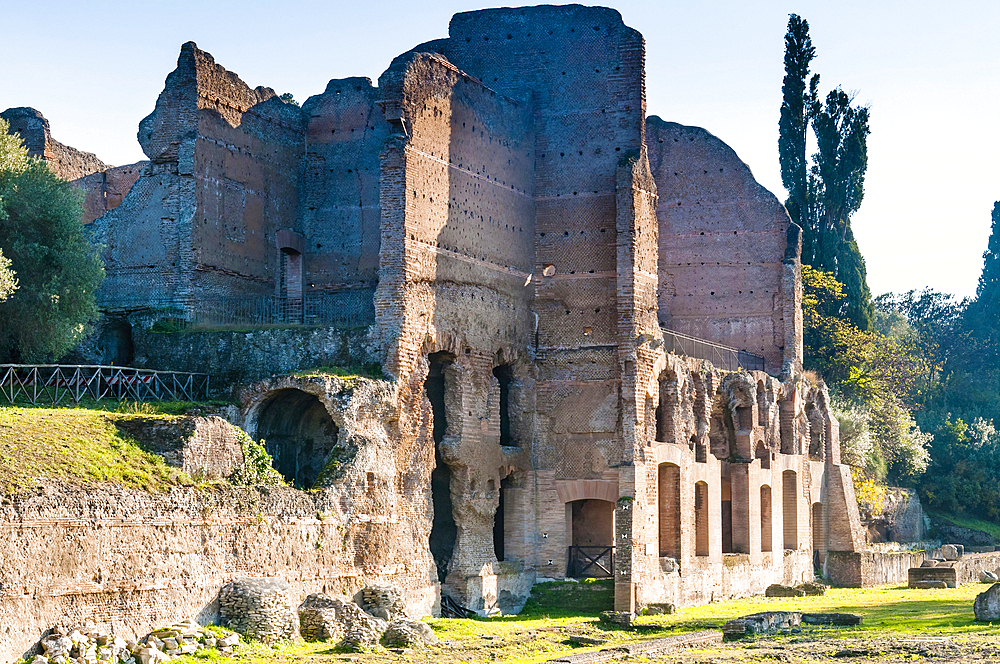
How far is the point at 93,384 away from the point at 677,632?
1141 centimetres

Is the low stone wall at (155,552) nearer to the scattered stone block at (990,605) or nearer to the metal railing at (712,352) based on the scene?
the scattered stone block at (990,605)

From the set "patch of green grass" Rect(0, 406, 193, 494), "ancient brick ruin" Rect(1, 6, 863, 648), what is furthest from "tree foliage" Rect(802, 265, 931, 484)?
"patch of green grass" Rect(0, 406, 193, 494)

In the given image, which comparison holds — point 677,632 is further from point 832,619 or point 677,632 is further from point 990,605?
point 990,605

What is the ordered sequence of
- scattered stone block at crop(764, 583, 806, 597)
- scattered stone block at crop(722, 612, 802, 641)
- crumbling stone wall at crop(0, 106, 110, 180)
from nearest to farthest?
scattered stone block at crop(722, 612, 802, 641) → crumbling stone wall at crop(0, 106, 110, 180) → scattered stone block at crop(764, 583, 806, 597)

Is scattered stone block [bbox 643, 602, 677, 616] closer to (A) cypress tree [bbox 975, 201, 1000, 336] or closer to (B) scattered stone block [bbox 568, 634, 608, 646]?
(B) scattered stone block [bbox 568, 634, 608, 646]

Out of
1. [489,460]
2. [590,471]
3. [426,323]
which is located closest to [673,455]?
[590,471]

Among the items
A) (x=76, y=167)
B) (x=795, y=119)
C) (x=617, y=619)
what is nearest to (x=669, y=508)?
(x=617, y=619)

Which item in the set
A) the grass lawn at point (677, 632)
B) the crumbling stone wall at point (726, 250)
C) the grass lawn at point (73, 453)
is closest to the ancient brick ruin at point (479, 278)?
the grass lawn at point (677, 632)

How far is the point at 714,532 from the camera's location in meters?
32.7

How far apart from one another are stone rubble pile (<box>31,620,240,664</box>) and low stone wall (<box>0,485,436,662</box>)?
299 millimetres

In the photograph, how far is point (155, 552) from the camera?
19.3 meters

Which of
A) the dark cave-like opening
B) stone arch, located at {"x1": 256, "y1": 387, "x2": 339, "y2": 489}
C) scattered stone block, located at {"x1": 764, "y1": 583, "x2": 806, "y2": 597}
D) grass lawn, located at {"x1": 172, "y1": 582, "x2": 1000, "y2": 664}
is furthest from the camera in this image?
scattered stone block, located at {"x1": 764, "y1": 583, "x2": 806, "y2": 597}

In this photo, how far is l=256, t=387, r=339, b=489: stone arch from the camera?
82.6 feet

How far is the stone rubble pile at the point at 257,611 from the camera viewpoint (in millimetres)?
20047
